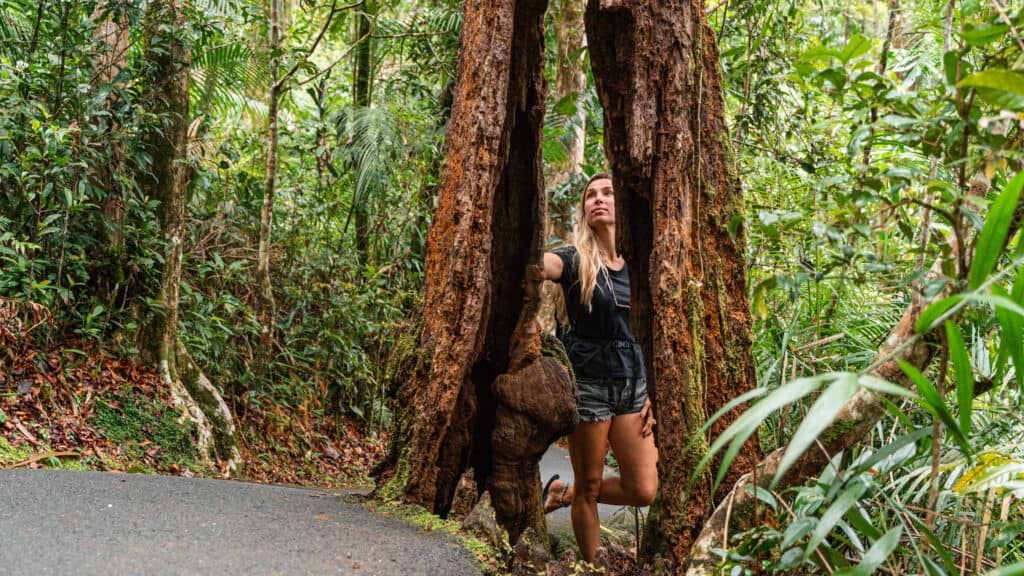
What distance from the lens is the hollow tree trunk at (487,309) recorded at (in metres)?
3.61

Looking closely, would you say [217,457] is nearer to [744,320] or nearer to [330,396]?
[330,396]

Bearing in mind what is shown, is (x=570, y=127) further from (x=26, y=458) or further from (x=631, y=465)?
(x=26, y=458)

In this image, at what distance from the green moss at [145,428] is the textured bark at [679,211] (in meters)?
4.01

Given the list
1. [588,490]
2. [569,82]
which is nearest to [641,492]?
[588,490]

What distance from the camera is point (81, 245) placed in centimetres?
576

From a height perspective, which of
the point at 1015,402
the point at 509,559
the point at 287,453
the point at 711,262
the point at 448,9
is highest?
the point at 448,9

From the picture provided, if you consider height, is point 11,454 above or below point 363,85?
below

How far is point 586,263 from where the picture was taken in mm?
4418

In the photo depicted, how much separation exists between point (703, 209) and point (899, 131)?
1.36 m

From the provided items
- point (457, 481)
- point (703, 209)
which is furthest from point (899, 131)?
point (457, 481)

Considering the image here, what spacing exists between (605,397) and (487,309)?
998 mm

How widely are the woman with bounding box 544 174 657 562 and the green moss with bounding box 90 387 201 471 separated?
3.22 metres

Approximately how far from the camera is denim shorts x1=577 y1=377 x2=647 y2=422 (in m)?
4.30

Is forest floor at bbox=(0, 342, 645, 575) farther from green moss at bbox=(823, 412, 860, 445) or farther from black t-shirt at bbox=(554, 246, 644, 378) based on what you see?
green moss at bbox=(823, 412, 860, 445)
